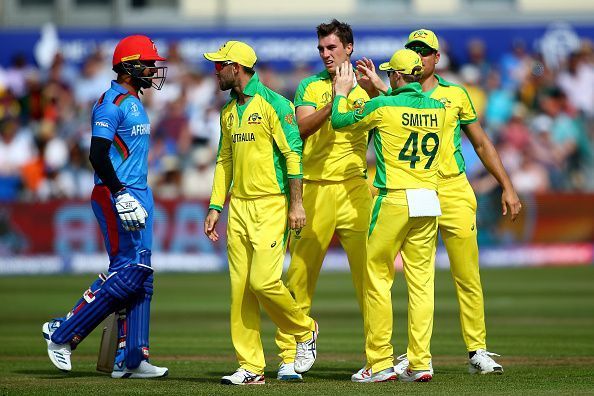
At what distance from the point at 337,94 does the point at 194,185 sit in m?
13.5

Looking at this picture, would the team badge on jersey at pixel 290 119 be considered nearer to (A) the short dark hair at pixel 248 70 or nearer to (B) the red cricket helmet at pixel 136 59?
(A) the short dark hair at pixel 248 70

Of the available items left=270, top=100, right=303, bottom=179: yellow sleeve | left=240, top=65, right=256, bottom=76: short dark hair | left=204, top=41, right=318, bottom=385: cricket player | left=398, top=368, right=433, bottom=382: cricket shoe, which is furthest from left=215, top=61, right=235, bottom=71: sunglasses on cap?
left=398, top=368, right=433, bottom=382: cricket shoe

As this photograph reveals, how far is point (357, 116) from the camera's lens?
8.70m

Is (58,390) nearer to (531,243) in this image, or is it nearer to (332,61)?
(332,61)

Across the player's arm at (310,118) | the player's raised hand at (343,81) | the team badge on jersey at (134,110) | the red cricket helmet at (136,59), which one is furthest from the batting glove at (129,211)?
the player's raised hand at (343,81)

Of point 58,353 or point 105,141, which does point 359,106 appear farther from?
point 58,353

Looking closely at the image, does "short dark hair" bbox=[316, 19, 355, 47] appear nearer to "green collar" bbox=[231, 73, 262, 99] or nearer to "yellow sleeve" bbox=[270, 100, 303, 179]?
"green collar" bbox=[231, 73, 262, 99]

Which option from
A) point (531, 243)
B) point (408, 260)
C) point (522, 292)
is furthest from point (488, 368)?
point (531, 243)

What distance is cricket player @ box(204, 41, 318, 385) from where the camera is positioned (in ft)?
28.4

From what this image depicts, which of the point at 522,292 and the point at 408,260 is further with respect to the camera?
the point at 522,292

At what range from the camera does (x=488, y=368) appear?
30.0ft

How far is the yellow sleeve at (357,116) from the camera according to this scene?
8695 millimetres

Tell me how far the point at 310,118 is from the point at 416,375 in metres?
2.10

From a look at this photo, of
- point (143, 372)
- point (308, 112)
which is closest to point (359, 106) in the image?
point (308, 112)
